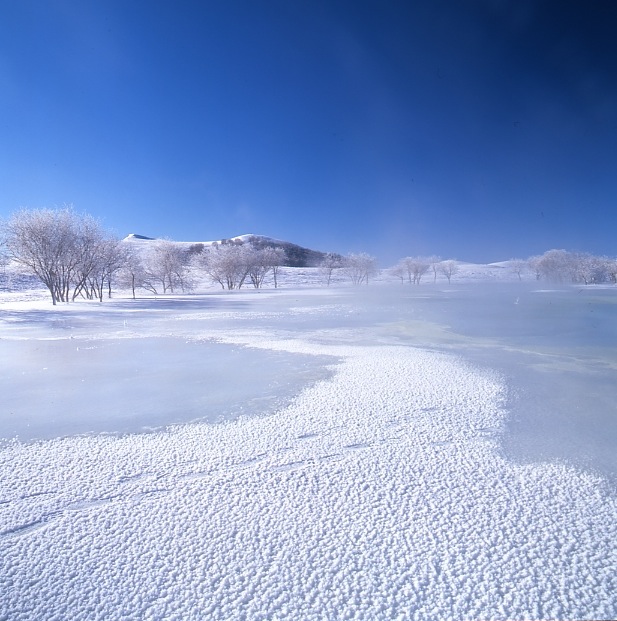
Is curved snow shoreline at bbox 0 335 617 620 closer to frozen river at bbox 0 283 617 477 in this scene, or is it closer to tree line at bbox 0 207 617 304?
frozen river at bbox 0 283 617 477

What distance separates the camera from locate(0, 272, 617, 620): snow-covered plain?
216cm

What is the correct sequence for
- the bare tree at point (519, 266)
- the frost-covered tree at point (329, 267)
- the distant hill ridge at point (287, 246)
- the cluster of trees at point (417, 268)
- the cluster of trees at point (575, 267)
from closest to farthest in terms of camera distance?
the cluster of trees at point (575, 267), the frost-covered tree at point (329, 267), the cluster of trees at point (417, 268), the bare tree at point (519, 266), the distant hill ridge at point (287, 246)

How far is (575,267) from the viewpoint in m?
77.0

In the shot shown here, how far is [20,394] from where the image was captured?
Answer: 5977 millimetres

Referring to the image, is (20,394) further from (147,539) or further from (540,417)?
(540,417)

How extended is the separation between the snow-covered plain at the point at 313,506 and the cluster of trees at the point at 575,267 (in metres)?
84.8

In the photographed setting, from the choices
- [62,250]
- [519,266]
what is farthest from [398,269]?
[62,250]

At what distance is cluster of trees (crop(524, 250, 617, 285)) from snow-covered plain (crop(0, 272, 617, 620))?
278 feet

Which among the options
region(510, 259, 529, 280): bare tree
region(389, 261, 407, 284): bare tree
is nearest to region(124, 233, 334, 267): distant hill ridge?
region(389, 261, 407, 284): bare tree

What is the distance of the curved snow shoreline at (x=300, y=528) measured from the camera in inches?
84.0

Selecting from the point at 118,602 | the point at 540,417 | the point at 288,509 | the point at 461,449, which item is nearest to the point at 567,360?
the point at 540,417

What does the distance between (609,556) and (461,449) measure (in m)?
1.52

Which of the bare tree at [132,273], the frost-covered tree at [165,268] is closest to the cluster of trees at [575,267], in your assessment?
the frost-covered tree at [165,268]

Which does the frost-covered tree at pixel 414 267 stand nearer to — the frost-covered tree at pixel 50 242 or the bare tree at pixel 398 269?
the bare tree at pixel 398 269
